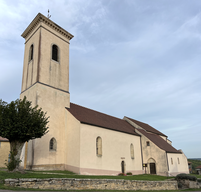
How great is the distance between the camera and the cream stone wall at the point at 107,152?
20844mm

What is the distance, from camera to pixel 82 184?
1379 cm

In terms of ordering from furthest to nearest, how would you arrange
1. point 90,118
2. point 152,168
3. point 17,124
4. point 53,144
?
point 152,168
point 90,118
point 53,144
point 17,124

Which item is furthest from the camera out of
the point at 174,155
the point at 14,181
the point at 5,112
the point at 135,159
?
the point at 174,155

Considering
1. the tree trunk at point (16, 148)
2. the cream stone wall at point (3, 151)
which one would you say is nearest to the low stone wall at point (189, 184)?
the tree trunk at point (16, 148)

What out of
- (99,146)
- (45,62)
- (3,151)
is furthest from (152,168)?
(3,151)

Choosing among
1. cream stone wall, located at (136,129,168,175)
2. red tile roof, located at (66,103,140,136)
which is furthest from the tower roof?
cream stone wall, located at (136,129,168,175)

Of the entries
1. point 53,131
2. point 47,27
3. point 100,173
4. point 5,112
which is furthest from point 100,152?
point 47,27

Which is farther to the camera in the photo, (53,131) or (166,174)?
(166,174)

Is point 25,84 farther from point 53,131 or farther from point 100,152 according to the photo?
point 100,152

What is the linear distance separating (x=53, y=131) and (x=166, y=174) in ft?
64.1

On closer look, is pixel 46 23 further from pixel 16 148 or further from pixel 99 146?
pixel 99 146

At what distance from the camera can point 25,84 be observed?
79.3 ft

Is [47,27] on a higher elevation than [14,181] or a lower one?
higher

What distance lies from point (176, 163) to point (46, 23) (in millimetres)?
31747
